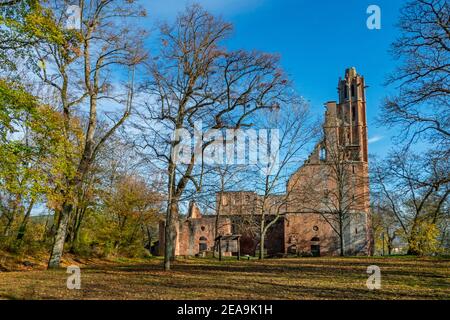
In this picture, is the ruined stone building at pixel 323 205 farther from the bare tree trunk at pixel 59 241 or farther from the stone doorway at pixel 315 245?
the bare tree trunk at pixel 59 241

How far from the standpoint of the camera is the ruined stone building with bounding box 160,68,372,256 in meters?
35.5

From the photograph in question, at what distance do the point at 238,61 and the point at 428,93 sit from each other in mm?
7874

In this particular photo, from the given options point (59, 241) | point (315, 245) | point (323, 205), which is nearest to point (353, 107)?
point (323, 205)

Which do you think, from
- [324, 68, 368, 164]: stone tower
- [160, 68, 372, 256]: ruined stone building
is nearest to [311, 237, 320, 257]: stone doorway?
[160, 68, 372, 256]: ruined stone building

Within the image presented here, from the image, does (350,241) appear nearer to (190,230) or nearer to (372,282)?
(190,230)

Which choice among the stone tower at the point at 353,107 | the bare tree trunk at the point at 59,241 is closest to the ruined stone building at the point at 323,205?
the stone tower at the point at 353,107

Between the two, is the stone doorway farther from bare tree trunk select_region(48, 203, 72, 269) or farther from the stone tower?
bare tree trunk select_region(48, 203, 72, 269)

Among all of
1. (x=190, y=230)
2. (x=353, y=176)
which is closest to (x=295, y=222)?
(x=353, y=176)

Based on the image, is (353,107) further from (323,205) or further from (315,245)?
(315,245)

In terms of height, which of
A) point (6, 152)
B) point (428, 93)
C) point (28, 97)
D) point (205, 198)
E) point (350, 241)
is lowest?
point (350, 241)

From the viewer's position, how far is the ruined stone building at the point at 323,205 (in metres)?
35.5

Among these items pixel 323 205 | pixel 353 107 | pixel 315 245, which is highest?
pixel 353 107

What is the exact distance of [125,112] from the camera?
1969 cm

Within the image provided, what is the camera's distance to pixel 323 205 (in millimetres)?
43594
